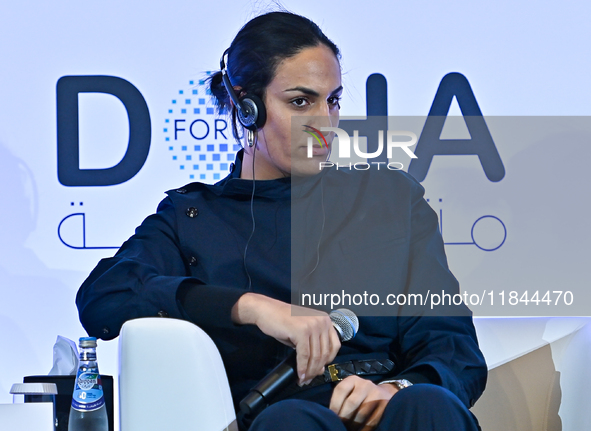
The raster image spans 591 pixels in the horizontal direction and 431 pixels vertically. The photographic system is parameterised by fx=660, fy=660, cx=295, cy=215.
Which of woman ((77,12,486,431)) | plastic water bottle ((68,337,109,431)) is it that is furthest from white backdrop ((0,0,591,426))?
plastic water bottle ((68,337,109,431))

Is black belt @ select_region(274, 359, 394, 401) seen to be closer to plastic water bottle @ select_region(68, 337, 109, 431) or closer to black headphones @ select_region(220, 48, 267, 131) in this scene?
plastic water bottle @ select_region(68, 337, 109, 431)

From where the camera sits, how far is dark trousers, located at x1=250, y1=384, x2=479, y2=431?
951 millimetres

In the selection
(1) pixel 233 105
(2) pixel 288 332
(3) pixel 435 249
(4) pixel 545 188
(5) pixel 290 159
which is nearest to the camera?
(2) pixel 288 332

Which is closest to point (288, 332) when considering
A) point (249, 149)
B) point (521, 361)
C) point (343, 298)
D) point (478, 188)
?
point (343, 298)

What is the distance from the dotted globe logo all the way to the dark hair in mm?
930

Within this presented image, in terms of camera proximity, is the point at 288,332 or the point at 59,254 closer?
the point at 288,332

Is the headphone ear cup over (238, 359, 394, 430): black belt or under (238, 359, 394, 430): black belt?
over

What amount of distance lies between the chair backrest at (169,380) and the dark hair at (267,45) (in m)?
0.67

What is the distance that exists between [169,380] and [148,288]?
Answer: 0.22 m

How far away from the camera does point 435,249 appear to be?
142 cm

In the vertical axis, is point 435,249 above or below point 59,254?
above

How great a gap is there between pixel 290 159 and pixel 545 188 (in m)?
1.32

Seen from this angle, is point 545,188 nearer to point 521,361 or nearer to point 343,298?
point 521,361

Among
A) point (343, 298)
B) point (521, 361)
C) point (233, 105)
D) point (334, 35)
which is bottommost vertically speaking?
point (521, 361)
